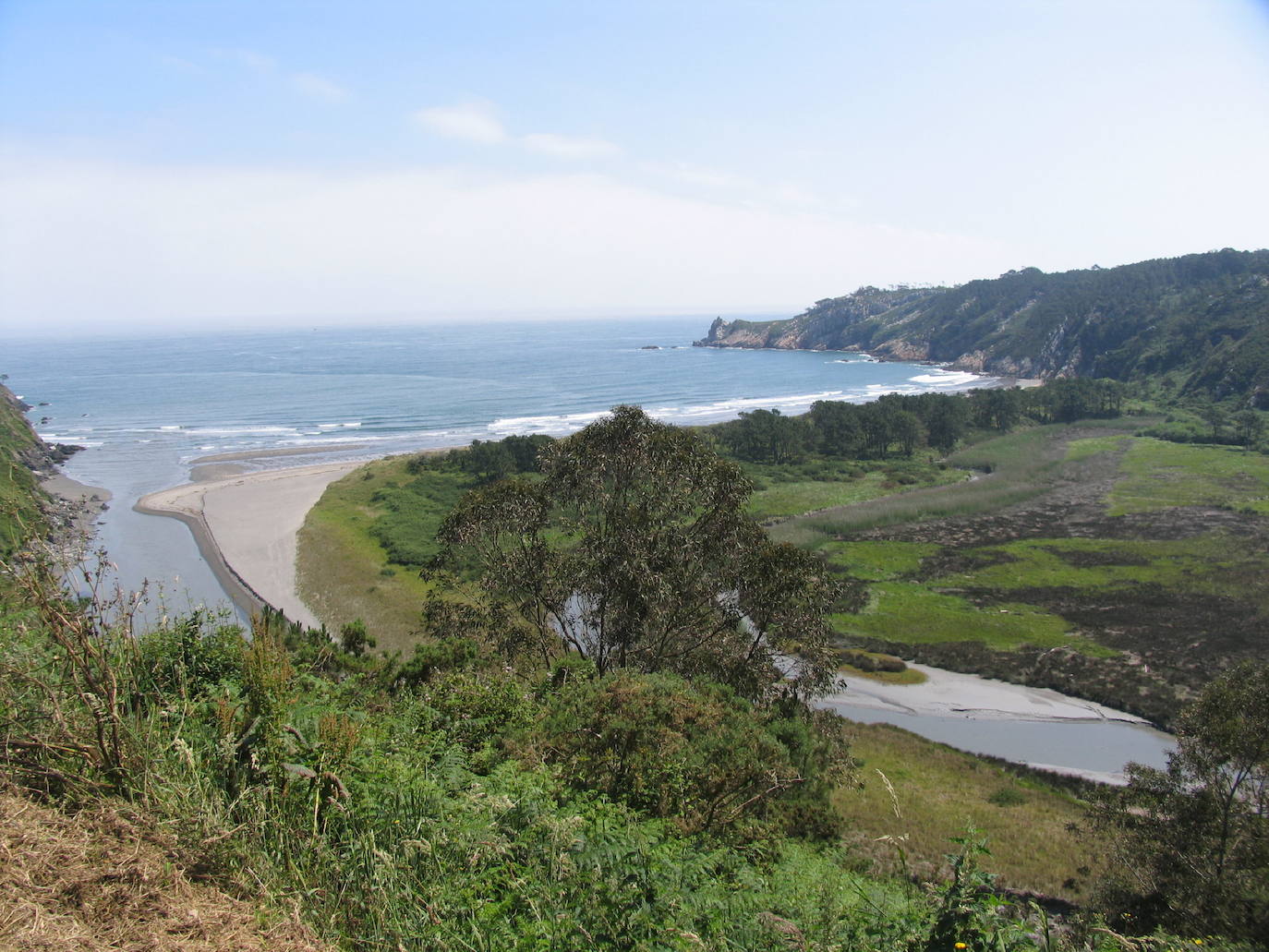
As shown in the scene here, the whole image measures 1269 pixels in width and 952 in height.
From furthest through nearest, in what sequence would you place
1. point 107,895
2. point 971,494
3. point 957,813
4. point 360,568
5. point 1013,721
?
point 971,494, point 360,568, point 1013,721, point 957,813, point 107,895

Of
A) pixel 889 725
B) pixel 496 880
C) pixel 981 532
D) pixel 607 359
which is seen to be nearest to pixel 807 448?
pixel 981 532

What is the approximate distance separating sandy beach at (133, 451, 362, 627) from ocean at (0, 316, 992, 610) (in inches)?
45.6

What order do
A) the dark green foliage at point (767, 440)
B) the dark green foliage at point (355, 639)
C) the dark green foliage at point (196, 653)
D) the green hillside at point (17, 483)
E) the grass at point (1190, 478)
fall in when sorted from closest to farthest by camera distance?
the green hillside at point (17, 483) < the dark green foliage at point (196, 653) < the dark green foliage at point (355, 639) < the grass at point (1190, 478) < the dark green foliage at point (767, 440)

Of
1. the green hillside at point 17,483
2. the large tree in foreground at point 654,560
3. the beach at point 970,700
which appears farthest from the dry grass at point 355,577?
the beach at point 970,700

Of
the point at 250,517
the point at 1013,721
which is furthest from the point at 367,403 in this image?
the point at 1013,721

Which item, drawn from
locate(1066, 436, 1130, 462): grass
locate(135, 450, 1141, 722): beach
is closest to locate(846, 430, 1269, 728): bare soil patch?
locate(135, 450, 1141, 722): beach

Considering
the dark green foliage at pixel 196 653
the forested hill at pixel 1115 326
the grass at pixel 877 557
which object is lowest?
the grass at pixel 877 557

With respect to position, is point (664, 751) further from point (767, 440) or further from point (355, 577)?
point (767, 440)

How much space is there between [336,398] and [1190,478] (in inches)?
3849

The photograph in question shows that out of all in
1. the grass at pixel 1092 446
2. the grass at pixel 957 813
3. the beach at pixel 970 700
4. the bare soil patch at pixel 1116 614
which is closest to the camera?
the grass at pixel 957 813

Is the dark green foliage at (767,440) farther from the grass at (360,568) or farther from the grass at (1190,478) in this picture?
the grass at (360,568)

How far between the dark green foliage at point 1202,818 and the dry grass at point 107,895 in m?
12.4

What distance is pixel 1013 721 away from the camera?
2444 centimetres

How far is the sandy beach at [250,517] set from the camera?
34312 mm
